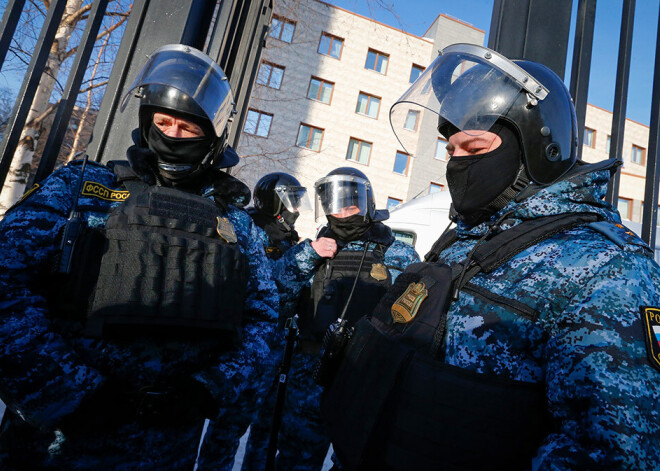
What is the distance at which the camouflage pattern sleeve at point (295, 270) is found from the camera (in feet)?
10.1

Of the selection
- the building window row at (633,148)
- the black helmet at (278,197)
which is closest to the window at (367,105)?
the building window row at (633,148)

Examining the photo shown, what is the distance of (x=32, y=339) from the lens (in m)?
1.25

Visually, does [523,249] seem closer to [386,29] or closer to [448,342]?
[448,342]

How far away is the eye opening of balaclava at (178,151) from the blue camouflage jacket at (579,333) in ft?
4.43

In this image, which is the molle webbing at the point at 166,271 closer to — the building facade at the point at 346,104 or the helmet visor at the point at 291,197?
the helmet visor at the point at 291,197

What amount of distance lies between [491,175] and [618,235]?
0.46 meters

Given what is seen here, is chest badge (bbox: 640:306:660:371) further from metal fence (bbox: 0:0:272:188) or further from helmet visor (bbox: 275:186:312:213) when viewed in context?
helmet visor (bbox: 275:186:312:213)

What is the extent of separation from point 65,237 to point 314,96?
18.0 metres

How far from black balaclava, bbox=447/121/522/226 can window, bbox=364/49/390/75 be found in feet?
62.8

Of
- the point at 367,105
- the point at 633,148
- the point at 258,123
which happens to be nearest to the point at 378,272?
the point at 258,123

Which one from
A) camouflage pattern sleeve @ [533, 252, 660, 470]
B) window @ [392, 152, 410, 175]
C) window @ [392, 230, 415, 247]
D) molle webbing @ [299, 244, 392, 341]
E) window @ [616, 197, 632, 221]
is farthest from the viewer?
window @ [392, 152, 410, 175]

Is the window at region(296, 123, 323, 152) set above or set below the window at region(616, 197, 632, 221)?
above

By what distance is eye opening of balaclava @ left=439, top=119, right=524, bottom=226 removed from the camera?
1.38 m

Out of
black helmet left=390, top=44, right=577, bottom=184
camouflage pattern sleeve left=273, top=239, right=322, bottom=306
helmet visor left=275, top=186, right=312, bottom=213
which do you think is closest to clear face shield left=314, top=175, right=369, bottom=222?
camouflage pattern sleeve left=273, top=239, right=322, bottom=306
